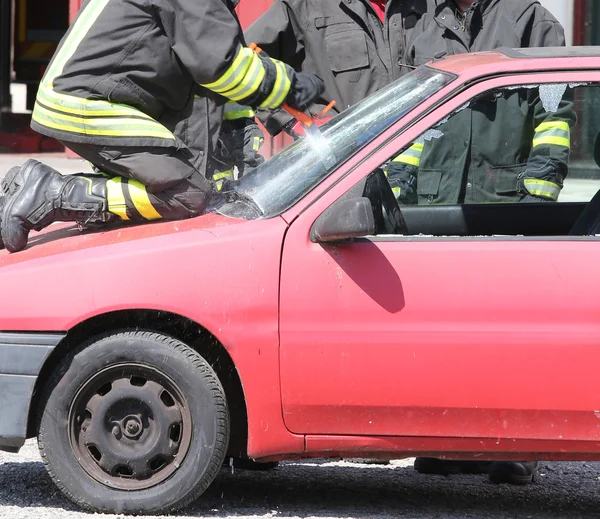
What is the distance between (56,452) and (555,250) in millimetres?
1706

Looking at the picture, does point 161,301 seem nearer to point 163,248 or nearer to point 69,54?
point 163,248

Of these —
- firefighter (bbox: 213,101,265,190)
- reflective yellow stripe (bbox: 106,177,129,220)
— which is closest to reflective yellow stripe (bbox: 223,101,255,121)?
firefighter (bbox: 213,101,265,190)

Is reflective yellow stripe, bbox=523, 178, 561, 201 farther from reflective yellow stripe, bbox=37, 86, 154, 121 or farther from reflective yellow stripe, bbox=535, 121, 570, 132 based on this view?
reflective yellow stripe, bbox=37, 86, 154, 121

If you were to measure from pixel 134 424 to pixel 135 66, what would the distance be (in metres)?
1.36

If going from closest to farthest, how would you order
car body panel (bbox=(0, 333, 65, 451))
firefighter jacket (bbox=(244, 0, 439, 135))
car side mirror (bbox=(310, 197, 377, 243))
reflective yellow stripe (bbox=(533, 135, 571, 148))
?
car side mirror (bbox=(310, 197, 377, 243)) < car body panel (bbox=(0, 333, 65, 451)) < reflective yellow stripe (bbox=(533, 135, 571, 148)) < firefighter jacket (bbox=(244, 0, 439, 135))

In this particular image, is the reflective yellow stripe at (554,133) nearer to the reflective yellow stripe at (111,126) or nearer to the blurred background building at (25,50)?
the reflective yellow stripe at (111,126)

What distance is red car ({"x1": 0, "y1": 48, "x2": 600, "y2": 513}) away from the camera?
373cm

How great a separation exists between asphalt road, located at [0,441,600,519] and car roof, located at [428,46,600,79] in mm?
1498

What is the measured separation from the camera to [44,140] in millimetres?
14828

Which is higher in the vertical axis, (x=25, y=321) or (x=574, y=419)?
(x=25, y=321)

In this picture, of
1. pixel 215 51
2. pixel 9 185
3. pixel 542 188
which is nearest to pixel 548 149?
pixel 542 188

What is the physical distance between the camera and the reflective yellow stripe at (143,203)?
434cm

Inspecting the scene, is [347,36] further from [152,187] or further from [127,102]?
[152,187]

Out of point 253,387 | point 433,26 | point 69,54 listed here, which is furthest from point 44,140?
point 253,387
